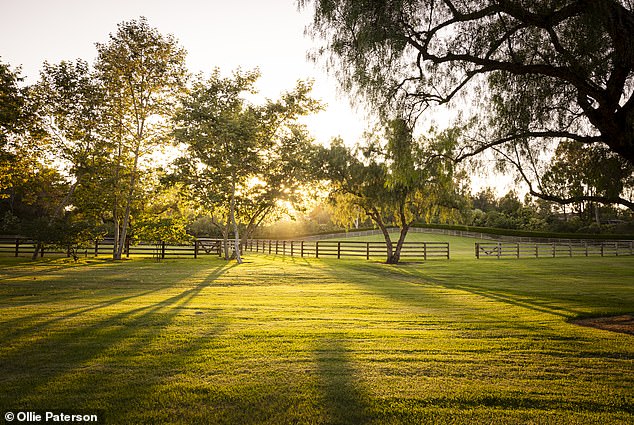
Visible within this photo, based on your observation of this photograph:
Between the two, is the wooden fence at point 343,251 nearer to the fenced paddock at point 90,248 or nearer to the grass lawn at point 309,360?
the fenced paddock at point 90,248

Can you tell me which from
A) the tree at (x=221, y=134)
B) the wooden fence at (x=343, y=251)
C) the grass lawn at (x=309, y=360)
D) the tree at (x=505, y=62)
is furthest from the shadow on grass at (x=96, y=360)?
the wooden fence at (x=343, y=251)

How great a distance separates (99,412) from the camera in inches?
133

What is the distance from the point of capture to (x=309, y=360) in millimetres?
4801

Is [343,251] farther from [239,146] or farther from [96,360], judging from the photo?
[96,360]

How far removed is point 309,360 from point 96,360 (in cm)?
260

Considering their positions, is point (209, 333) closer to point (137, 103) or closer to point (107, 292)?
point (107, 292)

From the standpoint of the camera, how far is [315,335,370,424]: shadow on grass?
133 inches

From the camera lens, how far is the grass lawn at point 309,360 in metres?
3.51

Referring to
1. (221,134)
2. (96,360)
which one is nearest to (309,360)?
(96,360)

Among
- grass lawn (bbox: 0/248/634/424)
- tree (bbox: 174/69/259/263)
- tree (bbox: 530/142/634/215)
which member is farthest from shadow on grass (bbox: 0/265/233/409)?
tree (bbox: 174/69/259/263)

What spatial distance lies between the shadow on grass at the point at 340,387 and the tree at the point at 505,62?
518 centimetres

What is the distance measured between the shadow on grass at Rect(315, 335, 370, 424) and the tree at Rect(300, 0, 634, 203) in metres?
5.18

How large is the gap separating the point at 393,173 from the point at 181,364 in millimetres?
6140

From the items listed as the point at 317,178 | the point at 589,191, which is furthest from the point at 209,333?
the point at 317,178
